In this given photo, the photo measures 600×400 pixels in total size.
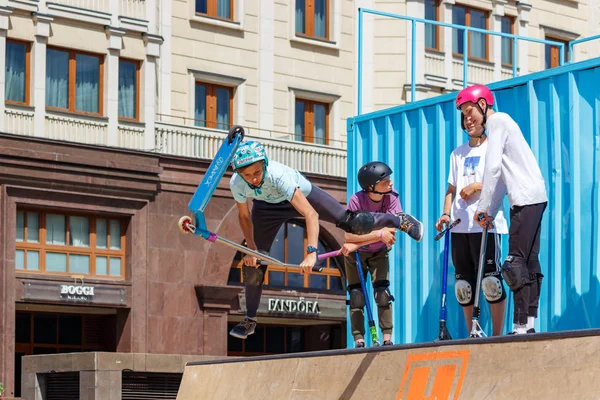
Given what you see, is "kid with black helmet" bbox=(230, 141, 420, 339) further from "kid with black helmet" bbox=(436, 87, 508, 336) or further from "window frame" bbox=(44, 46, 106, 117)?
"window frame" bbox=(44, 46, 106, 117)

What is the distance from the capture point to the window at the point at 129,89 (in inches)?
1175

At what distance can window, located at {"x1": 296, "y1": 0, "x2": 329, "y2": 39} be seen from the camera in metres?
33.3

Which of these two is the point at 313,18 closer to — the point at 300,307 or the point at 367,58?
the point at 367,58

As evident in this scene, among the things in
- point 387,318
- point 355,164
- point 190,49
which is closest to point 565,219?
point 387,318

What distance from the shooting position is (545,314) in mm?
13008

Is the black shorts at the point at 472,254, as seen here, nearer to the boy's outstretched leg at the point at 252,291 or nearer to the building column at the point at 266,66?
the boy's outstretched leg at the point at 252,291

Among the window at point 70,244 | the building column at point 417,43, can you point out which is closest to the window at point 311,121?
the building column at point 417,43

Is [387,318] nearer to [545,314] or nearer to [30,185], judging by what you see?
[545,314]

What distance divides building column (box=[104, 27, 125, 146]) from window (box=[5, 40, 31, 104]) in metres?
1.84

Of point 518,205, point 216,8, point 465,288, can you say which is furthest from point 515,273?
point 216,8

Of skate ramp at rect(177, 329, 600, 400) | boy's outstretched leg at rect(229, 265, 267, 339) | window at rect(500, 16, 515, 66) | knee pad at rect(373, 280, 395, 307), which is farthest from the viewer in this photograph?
window at rect(500, 16, 515, 66)

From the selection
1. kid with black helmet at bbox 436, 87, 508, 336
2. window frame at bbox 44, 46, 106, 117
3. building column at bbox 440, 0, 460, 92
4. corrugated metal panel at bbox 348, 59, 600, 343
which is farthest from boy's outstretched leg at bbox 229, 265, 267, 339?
building column at bbox 440, 0, 460, 92

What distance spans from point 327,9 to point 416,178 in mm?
19493

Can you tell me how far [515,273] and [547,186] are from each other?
9.25ft
